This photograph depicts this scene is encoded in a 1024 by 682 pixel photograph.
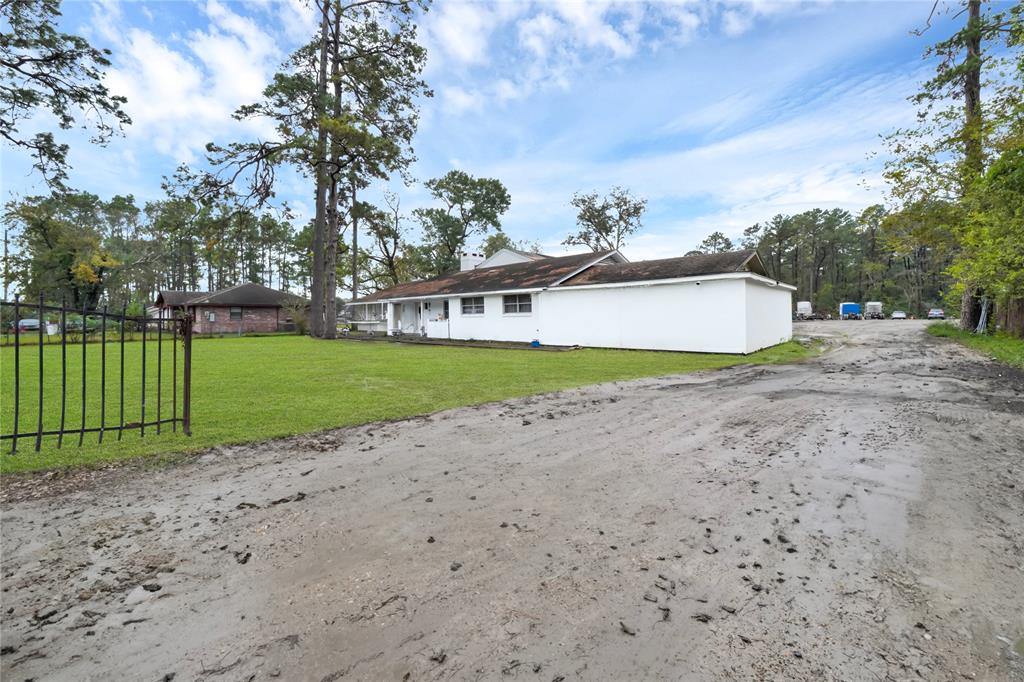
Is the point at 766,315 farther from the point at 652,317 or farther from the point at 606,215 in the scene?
the point at 606,215

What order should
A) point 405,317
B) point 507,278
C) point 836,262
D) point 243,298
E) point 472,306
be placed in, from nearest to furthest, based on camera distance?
point 507,278, point 472,306, point 405,317, point 243,298, point 836,262

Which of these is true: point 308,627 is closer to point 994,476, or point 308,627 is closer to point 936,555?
point 936,555

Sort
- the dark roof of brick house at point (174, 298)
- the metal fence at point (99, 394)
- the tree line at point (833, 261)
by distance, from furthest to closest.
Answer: the tree line at point (833, 261), the dark roof of brick house at point (174, 298), the metal fence at point (99, 394)

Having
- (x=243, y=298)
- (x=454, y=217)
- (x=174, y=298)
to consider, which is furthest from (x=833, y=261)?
(x=174, y=298)

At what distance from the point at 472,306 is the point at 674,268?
1017 cm

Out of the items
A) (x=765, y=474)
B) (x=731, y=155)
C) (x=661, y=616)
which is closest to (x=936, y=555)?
(x=765, y=474)

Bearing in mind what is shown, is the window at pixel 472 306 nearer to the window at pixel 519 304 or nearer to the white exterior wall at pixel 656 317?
the white exterior wall at pixel 656 317

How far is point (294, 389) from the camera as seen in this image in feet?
27.5

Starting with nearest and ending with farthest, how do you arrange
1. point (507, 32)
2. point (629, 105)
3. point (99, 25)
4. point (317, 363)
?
point (99, 25) → point (317, 363) → point (507, 32) → point (629, 105)

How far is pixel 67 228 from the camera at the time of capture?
34594 mm

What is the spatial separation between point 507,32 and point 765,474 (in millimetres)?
14810

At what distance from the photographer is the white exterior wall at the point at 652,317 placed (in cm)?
1496

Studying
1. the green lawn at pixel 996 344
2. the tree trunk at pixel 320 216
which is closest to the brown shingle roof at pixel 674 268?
the green lawn at pixel 996 344

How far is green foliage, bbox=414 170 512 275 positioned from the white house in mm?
15774
